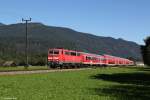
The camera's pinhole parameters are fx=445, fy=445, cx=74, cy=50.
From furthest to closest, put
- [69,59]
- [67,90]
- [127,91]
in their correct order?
[69,59]
[127,91]
[67,90]

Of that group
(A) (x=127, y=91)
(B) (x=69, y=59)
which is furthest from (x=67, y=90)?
(B) (x=69, y=59)

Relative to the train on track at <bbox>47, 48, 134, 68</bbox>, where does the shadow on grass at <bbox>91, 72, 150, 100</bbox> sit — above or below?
below

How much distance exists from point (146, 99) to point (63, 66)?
60093 mm

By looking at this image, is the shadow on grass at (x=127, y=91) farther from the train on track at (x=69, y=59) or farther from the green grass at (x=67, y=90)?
the train on track at (x=69, y=59)

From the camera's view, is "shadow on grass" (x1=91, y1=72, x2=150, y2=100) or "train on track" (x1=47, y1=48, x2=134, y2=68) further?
"train on track" (x1=47, y1=48, x2=134, y2=68)

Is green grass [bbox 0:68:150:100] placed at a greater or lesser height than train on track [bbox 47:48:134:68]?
lesser

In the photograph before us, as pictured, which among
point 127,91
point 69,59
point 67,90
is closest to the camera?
point 67,90

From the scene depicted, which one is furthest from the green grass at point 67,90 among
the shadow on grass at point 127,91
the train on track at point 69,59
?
the train on track at point 69,59

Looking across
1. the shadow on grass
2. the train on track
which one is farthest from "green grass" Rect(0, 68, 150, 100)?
the train on track

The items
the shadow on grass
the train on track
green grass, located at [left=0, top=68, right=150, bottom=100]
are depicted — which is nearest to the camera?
green grass, located at [left=0, top=68, right=150, bottom=100]

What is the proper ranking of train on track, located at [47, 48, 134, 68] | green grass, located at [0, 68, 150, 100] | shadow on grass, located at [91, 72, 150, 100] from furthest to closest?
train on track, located at [47, 48, 134, 68] → shadow on grass, located at [91, 72, 150, 100] → green grass, located at [0, 68, 150, 100]

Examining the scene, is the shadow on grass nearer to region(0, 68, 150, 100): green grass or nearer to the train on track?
region(0, 68, 150, 100): green grass

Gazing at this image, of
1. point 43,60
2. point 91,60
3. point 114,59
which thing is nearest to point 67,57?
point 91,60

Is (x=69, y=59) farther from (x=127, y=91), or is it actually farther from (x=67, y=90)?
(x=67, y=90)
